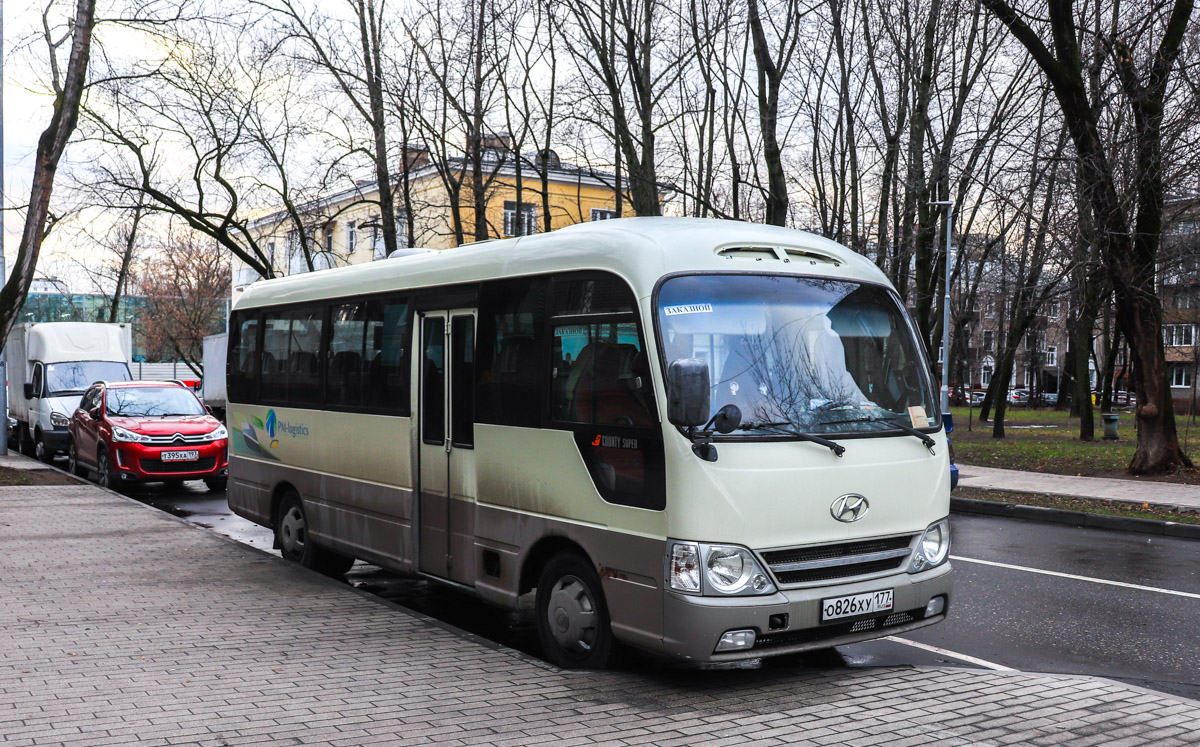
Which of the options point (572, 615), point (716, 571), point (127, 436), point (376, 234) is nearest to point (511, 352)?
point (572, 615)

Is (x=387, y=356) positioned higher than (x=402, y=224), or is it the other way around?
(x=402, y=224)

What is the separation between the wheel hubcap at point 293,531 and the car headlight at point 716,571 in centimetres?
525

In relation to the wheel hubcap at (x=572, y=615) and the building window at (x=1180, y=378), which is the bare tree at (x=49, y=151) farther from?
the building window at (x=1180, y=378)

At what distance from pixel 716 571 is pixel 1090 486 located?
1370 centimetres

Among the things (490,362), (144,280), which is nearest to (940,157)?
(490,362)

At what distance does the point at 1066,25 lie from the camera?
1706cm

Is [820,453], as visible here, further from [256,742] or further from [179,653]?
[179,653]

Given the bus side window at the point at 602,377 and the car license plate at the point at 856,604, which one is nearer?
the car license plate at the point at 856,604

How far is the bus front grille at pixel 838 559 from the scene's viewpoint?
573 cm

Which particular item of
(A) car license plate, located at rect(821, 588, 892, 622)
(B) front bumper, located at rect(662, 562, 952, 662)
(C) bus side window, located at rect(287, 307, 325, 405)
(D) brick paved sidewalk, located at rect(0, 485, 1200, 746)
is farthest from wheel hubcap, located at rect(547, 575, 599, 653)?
(C) bus side window, located at rect(287, 307, 325, 405)

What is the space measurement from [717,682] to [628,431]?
4.79 ft

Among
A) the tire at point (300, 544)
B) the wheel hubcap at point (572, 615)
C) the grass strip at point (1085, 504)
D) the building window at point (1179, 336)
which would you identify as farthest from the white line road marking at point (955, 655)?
the building window at point (1179, 336)

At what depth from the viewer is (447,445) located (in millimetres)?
7691

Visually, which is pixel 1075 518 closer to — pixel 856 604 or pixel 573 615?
pixel 856 604
